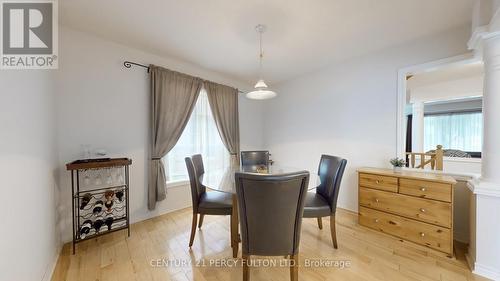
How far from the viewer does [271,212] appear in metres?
1.27

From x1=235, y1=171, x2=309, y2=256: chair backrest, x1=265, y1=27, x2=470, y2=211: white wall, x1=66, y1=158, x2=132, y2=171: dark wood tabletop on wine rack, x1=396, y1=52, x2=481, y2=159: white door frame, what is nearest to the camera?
x1=235, y1=171, x2=309, y2=256: chair backrest

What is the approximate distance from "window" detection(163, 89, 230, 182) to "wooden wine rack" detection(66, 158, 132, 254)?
693 mm

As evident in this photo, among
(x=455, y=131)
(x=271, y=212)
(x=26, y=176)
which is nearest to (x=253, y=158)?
(x=271, y=212)

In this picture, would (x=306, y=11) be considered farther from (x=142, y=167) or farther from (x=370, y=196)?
(x=142, y=167)

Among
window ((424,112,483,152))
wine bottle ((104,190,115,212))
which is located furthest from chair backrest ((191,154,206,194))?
window ((424,112,483,152))

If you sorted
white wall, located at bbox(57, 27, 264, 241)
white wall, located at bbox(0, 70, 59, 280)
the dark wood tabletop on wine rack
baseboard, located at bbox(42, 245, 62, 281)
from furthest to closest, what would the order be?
white wall, located at bbox(57, 27, 264, 241) → the dark wood tabletop on wine rack → baseboard, located at bbox(42, 245, 62, 281) → white wall, located at bbox(0, 70, 59, 280)

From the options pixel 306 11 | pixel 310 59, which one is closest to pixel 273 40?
pixel 306 11

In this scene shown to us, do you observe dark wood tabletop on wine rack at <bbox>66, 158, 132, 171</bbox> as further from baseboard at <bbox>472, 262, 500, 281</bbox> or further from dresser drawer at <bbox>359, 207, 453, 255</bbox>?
baseboard at <bbox>472, 262, 500, 281</bbox>

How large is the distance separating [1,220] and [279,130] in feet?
12.4

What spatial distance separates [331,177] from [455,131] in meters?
6.23

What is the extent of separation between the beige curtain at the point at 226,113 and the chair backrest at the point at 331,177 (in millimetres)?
1858

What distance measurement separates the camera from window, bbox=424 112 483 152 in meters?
5.27

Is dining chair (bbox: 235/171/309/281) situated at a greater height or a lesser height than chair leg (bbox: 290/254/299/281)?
greater

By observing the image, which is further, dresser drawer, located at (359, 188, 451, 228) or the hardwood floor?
dresser drawer, located at (359, 188, 451, 228)
